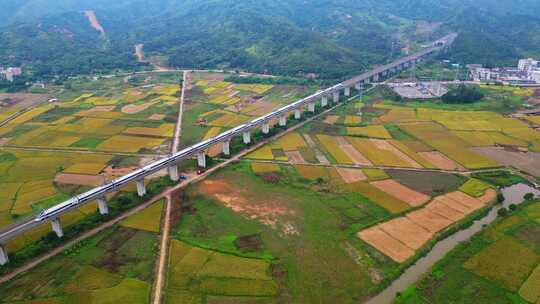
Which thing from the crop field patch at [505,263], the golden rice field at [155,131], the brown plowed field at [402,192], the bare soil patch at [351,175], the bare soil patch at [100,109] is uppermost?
the bare soil patch at [100,109]

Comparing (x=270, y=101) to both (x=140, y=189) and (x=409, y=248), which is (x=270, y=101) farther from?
(x=409, y=248)

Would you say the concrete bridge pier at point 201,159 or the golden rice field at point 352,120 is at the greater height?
the golden rice field at point 352,120

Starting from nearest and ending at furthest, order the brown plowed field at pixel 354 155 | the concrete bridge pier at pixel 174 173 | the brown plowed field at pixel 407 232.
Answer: the brown plowed field at pixel 407 232 → the concrete bridge pier at pixel 174 173 → the brown plowed field at pixel 354 155

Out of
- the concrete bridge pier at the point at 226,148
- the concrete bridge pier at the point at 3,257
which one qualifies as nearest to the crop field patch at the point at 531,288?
the concrete bridge pier at the point at 226,148

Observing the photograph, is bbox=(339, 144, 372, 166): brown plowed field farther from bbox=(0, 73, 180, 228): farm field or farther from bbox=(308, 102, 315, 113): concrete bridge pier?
bbox=(0, 73, 180, 228): farm field

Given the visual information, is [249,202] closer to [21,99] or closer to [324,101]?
A: [324,101]

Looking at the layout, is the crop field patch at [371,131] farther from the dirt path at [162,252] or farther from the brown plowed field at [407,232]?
the dirt path at [162,252]

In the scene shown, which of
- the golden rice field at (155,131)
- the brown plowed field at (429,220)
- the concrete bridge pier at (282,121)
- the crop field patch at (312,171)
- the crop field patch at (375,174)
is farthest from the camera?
the concrete bridge pier at (282,121)
